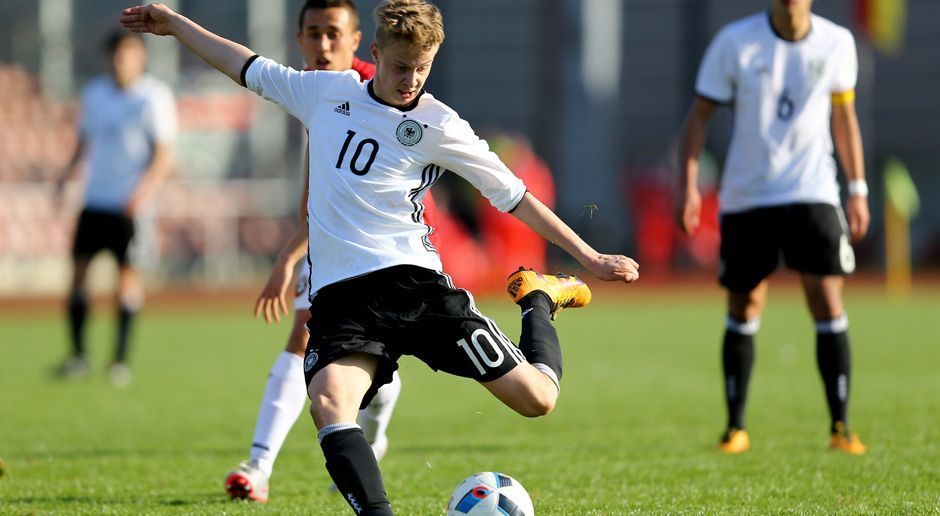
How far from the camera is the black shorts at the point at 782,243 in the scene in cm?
650

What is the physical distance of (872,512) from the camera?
4.81 metres

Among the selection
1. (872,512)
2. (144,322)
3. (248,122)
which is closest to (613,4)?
(248,122)

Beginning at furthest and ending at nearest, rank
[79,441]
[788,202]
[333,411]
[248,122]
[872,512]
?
[248,122] < [79,441] < [788,202] < [872,512] < [333,411]

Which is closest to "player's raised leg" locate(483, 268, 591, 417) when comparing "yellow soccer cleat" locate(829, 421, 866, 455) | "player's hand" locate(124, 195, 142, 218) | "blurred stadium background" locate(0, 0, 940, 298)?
"yellow soccer cleat" locate(829, 421, 866, 455)

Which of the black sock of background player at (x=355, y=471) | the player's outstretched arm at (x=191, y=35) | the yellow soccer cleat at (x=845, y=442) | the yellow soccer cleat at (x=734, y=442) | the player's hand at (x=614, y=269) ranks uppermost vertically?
the player's outstretched arm at (x=191, y=35)

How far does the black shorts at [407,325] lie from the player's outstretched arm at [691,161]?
2.40 m

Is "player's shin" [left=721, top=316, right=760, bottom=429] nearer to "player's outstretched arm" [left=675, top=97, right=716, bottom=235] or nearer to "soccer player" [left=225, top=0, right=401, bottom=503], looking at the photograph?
"player's outstretched arm" [left=675, top=97, right=716, bottom=235]

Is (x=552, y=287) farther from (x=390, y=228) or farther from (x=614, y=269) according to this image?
(x=390, y=228)

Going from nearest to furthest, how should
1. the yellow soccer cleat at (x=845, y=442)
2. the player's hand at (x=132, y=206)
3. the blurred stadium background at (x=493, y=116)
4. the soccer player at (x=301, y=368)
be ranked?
the soccer player at (x=301, y=368), the yellow soccer cleat at (x=845, y=442), the player's hand at (x=132, y=206), the blurred stadium background at (x=493, y=116)

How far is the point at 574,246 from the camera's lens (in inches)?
180

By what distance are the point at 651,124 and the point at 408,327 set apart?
2912cm

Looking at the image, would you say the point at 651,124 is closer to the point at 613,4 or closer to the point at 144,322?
the point at 613,4

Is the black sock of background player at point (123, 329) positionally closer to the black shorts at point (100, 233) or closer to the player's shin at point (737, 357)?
the black shorts at point (100, 233)

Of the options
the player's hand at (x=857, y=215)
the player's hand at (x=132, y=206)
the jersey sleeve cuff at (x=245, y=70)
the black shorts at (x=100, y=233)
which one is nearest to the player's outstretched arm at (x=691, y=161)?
the player's hand at (x=857, y=215)
